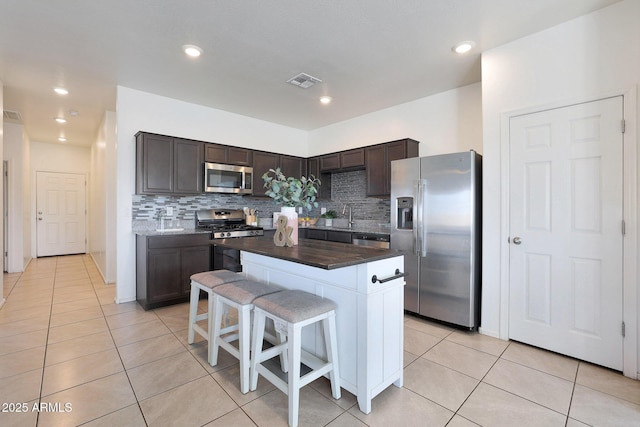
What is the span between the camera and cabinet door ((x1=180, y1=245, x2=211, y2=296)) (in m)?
3.64

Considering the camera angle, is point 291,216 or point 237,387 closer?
point 237,387

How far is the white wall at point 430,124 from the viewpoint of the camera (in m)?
3.56

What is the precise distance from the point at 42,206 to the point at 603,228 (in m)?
9.72

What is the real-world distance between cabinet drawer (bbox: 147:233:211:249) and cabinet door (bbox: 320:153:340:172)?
7.21 ft

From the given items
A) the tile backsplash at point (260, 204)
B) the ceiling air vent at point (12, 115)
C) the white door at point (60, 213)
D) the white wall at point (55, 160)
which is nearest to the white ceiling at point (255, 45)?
the ceiling air vent at point (12, 115)

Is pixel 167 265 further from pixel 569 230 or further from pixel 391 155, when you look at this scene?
pixel 569 230

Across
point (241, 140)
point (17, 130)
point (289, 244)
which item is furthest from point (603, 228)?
point (17, 130)

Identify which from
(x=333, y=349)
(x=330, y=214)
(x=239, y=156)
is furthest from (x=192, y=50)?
(x=330, y=214)

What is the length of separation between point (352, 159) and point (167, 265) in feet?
9.55

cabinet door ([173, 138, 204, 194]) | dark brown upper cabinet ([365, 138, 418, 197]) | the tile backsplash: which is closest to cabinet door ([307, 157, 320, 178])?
the tile backsplash

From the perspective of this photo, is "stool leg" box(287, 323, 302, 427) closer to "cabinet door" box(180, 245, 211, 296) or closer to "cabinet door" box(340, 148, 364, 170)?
"cabinet door" box(180, 245, 211, 296)

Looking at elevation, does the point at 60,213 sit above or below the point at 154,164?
below

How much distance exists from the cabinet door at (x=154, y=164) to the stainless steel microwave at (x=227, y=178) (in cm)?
48

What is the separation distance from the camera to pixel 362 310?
1.73m
